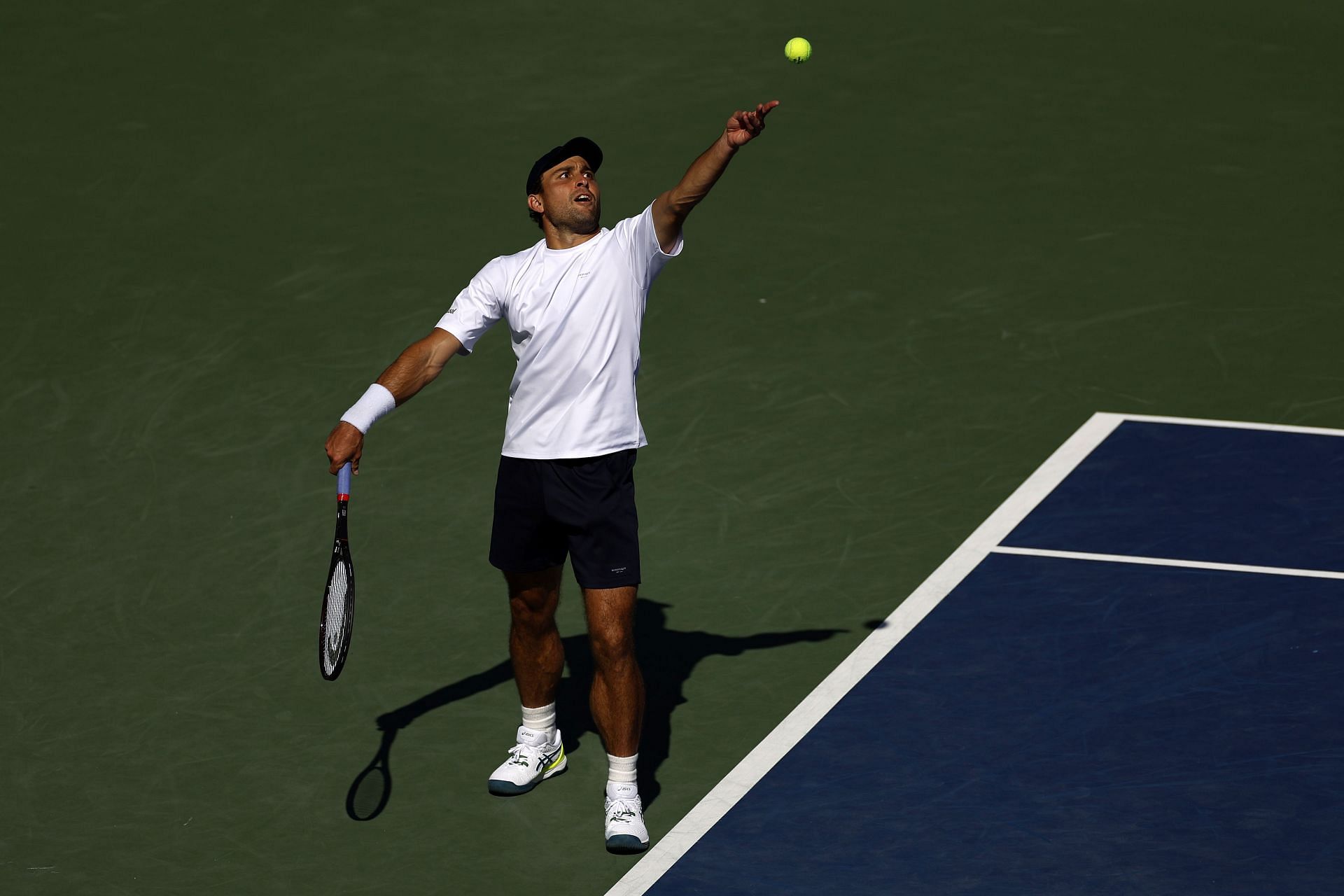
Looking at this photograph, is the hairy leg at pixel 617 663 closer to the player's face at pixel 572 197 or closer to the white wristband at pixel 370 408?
the white wristband at pixel 370 408

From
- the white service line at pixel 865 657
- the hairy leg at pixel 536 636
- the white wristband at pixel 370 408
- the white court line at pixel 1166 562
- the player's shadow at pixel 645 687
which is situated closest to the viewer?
the white wristband at pixel 370 408

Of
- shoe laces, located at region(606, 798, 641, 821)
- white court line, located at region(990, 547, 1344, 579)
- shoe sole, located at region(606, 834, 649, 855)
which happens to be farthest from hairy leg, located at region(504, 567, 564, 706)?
white court line, located at region(990, 547, 1344, 579)

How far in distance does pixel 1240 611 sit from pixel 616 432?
328cm

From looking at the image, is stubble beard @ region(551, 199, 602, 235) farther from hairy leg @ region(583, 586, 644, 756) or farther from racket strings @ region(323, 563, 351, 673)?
racket strings @ region(323, 563, 351, 673)

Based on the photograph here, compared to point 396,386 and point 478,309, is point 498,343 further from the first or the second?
point 396,386

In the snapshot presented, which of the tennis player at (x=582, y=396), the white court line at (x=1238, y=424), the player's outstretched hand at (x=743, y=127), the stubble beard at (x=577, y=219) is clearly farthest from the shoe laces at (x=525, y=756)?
the white court line at (x=1238, y=424)

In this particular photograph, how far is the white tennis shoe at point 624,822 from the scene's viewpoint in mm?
7578

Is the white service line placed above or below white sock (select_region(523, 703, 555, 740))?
below

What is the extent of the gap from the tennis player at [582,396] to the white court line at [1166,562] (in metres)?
2.78

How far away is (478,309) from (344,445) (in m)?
0.79

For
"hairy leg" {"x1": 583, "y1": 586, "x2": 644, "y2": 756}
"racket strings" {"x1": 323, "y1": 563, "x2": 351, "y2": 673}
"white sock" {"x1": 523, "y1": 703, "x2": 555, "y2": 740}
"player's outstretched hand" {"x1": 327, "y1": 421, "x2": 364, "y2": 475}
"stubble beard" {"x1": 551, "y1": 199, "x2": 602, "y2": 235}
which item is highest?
"stubble beard" {"x1": 551, "y1": 199, "x2": 602, "y2": 235}

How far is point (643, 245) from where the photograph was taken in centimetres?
774

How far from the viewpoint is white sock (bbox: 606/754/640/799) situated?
7730 mm

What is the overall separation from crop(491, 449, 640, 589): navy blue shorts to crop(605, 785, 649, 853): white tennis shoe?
30.9 inches
